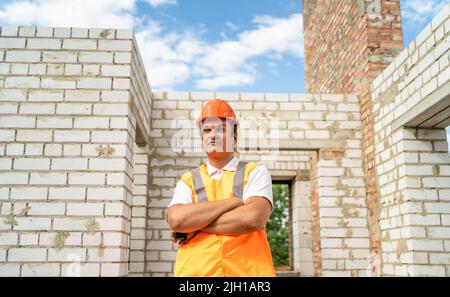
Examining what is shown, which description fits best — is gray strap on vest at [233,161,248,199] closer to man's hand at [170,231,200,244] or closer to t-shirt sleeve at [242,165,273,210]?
t-shirt sleeve at [242,165,273,210]

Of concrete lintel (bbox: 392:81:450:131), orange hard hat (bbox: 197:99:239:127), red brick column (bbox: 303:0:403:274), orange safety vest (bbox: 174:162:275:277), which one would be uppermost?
red brick column (bbox: 303:0:403:274)

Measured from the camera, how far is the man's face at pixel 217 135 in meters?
1.68

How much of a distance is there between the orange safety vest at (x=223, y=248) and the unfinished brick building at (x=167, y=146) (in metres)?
2.51

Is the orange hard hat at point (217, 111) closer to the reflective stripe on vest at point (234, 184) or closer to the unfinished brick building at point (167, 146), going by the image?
the reflective stripe on vest at point (234, 184)

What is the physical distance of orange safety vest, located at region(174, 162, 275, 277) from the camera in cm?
148

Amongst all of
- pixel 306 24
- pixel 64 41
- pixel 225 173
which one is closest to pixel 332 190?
pixel 64 41

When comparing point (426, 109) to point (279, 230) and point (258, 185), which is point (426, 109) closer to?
point (258, 185)

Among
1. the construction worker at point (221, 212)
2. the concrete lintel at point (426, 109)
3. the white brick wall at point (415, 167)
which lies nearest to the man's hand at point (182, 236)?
the construction worker at point (221, 212)

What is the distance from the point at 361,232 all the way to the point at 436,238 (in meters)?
1.36

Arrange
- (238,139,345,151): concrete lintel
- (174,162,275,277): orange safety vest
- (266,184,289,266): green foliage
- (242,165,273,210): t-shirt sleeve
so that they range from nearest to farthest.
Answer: (174,162,275,277): orange safety vest
(242,165,273,210): t-shirt sleeve
(238,139,345,151): concrete lintel
(266,184,289,266): green foliage

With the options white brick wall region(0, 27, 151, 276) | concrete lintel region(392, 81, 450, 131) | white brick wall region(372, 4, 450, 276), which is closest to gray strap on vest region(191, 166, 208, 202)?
white brick wall region(0, 27, 151, 276)

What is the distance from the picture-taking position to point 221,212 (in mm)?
1564

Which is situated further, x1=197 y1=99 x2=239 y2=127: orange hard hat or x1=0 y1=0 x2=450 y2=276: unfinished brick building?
x1=0 y1=0 x2=450 y2=276: unfinished brick building
